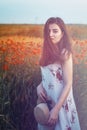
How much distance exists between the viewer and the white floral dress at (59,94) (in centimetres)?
254

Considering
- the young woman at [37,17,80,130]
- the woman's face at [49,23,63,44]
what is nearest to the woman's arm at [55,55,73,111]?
the young woman at [37,17,80,130]

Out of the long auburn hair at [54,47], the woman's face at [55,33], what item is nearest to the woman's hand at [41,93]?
the long auburn hair at [54,47]

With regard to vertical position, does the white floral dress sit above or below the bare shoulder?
below

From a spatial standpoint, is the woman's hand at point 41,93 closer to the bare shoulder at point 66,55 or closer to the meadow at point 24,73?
the meadow at point 24,73

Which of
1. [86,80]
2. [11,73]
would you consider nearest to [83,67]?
[86,80]

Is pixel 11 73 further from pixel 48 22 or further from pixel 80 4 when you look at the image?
pixel 80 4

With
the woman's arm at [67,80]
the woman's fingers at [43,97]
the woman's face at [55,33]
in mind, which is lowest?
the woman's fingers at [43,97]

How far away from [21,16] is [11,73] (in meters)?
0.37

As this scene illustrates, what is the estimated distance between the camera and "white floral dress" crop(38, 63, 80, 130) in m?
2.54

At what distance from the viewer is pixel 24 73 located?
2621 millimetres

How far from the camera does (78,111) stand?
259 centimetres

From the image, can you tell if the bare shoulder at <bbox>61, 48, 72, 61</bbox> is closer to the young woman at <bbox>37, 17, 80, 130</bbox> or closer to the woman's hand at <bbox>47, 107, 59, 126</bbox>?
the young woman at <bbox>37, 17, 80, 130</bbox>

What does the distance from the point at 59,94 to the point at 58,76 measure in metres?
0.11

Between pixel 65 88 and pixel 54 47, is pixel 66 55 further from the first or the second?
pixel 65 88
